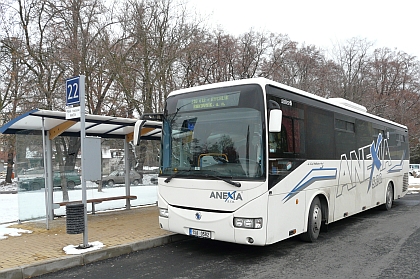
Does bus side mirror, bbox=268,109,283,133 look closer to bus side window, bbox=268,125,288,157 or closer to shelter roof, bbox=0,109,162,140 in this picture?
bus side window, bbox=268,125,288,157

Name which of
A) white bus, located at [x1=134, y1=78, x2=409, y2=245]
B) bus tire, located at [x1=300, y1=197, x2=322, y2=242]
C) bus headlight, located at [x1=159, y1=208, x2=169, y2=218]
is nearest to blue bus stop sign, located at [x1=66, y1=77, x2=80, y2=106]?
white bus, located at [x1=134, y1=78, x2=409, y2=245]

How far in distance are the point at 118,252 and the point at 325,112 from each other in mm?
5296

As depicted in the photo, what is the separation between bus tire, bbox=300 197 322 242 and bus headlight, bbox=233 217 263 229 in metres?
1.96

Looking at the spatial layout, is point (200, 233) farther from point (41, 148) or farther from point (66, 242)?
point (41, 148)

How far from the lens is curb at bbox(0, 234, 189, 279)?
5.71 meters

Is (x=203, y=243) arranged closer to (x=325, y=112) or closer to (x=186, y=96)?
(x=186, y=96)

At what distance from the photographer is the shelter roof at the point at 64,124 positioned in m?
8.39

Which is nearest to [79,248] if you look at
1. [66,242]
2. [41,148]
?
[66,242]

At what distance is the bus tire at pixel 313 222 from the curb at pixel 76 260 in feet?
9.58

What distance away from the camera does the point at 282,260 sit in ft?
22.0

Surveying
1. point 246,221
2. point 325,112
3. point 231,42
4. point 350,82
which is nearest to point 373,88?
point 350,82

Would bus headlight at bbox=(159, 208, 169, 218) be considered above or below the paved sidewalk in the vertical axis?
above

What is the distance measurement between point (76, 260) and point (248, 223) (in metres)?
2.94

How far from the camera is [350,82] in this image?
37.5 m
